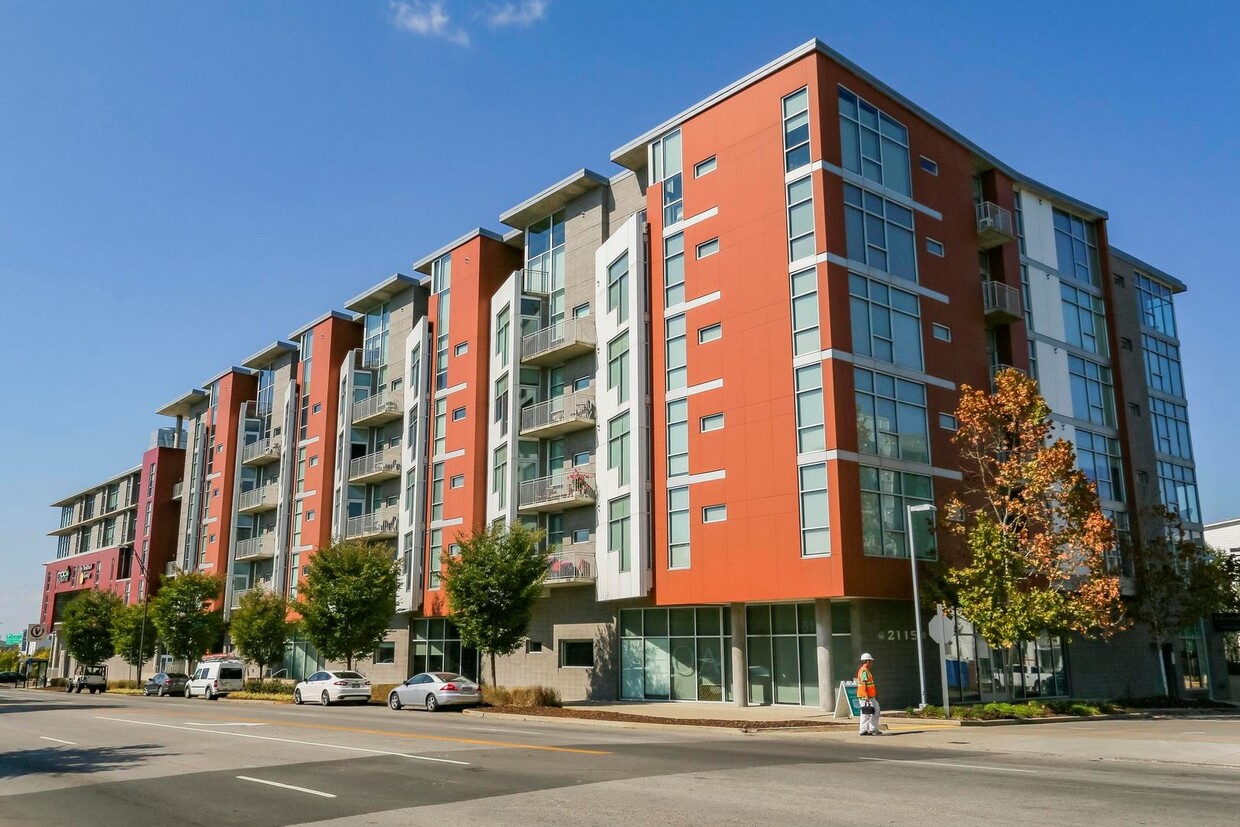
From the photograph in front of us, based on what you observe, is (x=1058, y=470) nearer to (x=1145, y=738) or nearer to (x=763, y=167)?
(x=1145, y=738)

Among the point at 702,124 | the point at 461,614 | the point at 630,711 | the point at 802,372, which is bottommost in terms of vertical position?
the point at 630,711

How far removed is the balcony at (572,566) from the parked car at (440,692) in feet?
22.0

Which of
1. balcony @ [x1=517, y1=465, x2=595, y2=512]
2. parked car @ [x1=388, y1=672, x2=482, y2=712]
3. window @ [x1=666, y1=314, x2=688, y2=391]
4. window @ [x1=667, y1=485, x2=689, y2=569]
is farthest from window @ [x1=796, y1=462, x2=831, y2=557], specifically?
parked car @ [x1=388, y1=672, x2=482, y2=712]

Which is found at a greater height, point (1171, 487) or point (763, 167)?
point (763, 167)

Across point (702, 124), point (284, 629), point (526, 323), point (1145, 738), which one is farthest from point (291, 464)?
point (1145, 738)

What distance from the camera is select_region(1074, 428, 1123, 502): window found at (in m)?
43.3

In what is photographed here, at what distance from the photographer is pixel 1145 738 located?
71.1 ft

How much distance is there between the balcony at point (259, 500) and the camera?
2562 inches

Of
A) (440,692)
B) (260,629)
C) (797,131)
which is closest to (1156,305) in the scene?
(797,131)

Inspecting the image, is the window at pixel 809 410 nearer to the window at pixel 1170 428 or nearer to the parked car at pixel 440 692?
the parked car at pixel 440 692

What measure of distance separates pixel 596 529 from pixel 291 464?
30472mm

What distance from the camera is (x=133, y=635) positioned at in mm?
71938

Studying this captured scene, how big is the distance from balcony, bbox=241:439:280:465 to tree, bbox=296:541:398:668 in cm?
2189

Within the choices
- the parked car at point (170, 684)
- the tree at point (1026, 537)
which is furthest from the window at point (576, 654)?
the parked car at point (170, 684)
